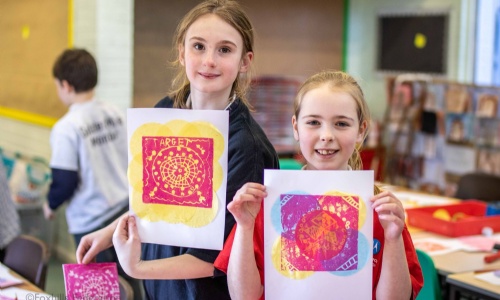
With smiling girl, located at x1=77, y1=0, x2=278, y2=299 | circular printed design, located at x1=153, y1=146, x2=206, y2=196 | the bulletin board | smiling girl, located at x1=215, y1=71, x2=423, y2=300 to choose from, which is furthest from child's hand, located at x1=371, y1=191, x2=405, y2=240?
the bulletin board

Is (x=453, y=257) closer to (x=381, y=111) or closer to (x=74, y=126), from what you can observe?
(x=74, y=126)

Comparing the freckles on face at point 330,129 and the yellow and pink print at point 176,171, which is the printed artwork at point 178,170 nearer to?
the yellow and pink print at point 176,171

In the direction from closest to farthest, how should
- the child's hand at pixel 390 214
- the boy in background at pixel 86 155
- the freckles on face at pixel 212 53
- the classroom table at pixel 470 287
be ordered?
the child's hand at pixel 390 214 → the freckles on face at pixel 212 53 → the classroom table at pixel 470 287 → the boy in background at pixel 86 155

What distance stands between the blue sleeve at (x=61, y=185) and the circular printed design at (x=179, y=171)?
2215 millimetres

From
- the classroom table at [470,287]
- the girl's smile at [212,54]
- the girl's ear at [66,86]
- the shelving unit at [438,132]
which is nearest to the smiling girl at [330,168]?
the girl's smile at [212,54]

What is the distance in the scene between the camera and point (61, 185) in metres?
3.91

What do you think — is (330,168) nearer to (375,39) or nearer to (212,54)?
(212,54)

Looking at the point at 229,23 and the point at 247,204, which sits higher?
the point at 229,23

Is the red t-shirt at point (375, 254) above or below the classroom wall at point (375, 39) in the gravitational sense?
below

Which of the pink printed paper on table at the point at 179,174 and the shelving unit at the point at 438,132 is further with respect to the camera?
the shelving unit at the point at 438,132

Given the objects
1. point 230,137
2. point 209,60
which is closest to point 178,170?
point 230,137

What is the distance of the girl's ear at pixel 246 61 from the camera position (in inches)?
76.2

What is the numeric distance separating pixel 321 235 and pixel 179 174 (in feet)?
1.34

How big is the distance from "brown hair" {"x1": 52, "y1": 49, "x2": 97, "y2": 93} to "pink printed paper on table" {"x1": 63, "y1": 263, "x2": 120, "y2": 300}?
222cm
